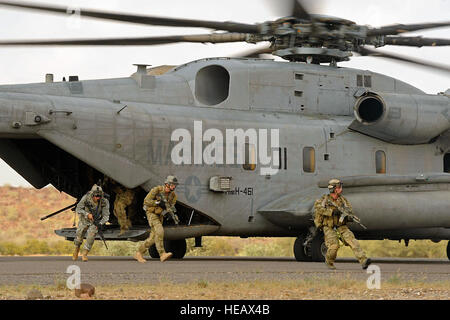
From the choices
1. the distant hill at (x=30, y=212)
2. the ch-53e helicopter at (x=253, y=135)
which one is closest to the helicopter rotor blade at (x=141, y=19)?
the ch-53e helicopter at (x=253, y=135)

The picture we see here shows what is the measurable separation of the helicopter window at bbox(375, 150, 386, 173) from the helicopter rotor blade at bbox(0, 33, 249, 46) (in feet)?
14.4

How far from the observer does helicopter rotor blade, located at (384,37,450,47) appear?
21.6 m

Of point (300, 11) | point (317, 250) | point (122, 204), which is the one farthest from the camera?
point (317, 250)

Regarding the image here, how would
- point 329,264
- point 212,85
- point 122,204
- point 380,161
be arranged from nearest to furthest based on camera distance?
point 329,264
point 122,204
point 212,85
point 380,161

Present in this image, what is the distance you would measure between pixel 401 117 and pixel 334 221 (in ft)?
18.3

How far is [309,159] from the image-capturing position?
2183cm

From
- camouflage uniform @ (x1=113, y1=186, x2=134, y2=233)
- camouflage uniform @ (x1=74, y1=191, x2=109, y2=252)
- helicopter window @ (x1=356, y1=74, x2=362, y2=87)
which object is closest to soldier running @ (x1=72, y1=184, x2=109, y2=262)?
camouflage uniform @ (x1=74, y1=191, x2=109, y2=252)

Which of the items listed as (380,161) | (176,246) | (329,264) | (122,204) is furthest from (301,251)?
(122,204)

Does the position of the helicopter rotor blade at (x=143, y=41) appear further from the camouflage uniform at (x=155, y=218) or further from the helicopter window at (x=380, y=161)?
the helicopter window at (x=380, y=161)

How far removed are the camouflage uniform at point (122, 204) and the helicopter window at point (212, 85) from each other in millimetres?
2683

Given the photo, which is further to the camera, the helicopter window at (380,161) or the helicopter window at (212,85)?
the helicopter window at (380,161)

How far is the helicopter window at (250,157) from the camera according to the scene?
2103 cm

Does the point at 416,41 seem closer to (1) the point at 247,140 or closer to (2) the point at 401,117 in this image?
(2) the point at 401,117
